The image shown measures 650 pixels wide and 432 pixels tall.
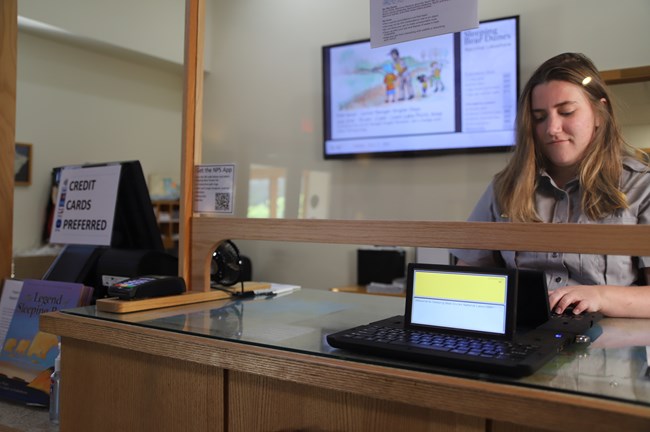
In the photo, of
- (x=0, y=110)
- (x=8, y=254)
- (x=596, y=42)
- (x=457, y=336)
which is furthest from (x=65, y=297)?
(x=596, y=42)

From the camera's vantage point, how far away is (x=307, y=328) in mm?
892

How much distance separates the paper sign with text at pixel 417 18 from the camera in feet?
3.20

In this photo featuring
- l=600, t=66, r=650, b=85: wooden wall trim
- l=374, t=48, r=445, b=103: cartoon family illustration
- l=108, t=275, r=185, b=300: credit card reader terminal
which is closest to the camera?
l=600, t=66, r=650, b=85: wooden wall trim

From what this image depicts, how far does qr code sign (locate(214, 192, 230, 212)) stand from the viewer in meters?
1.26

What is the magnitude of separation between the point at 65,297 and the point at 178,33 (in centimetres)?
74

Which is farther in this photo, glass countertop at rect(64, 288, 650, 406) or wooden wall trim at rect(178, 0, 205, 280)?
wooden wall trim at rect(178, 0, 205, 280)

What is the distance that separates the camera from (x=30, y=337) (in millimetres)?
1298

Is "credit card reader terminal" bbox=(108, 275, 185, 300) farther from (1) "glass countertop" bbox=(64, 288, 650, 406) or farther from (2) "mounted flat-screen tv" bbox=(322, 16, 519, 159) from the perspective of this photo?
(2) "mounted flat-screen tv" bbox=(322, 16, 519, 159)

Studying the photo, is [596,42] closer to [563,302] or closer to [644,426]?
[563,302]

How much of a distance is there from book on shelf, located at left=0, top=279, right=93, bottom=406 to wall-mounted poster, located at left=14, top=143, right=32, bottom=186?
2.08 meters

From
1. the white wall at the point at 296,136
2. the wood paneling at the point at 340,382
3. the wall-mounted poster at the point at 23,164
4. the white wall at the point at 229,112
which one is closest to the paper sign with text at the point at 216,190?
the wood paneling at the point at 340,382

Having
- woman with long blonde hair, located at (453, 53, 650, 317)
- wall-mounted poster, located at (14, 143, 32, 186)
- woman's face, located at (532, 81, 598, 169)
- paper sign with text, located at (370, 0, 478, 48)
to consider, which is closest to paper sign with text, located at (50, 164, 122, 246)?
paper sign with text, located at (370, 0, 478, 48)

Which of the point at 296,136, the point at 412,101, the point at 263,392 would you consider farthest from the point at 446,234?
the point at 296,136

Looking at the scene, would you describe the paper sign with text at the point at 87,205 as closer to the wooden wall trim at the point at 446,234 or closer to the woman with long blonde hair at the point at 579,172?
the wooden wall trim at the point at 446,234
